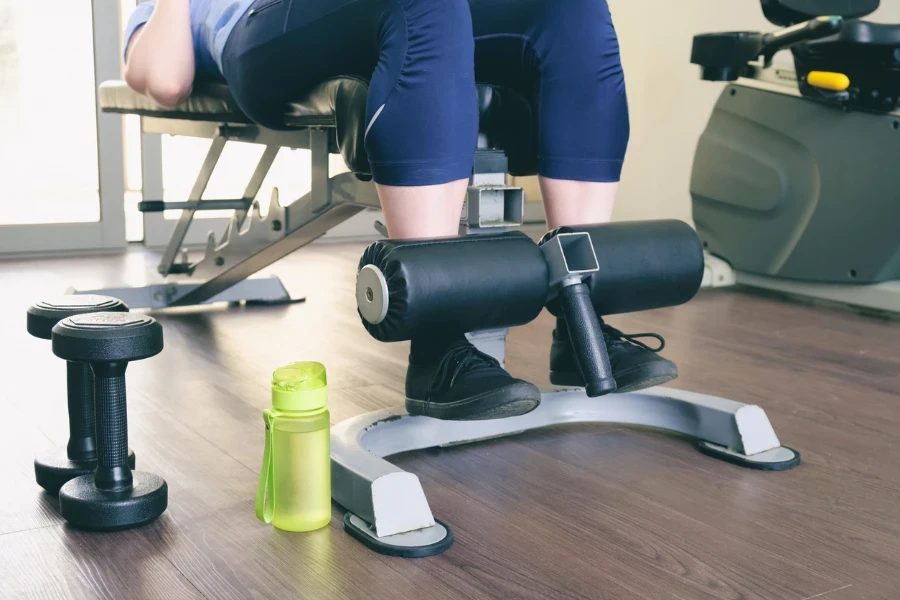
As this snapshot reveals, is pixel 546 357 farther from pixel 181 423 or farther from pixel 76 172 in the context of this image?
pixel 76 172

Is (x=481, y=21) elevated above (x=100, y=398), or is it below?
above

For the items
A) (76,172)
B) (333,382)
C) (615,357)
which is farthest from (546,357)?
(76,172)

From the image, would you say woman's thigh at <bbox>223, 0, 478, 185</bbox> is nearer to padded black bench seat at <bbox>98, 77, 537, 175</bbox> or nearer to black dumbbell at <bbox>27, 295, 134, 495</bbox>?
padded black bench seat at <bbox>98, 77, 537, 175</bbox>

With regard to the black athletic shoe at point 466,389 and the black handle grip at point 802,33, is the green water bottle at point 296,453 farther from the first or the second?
the black handle grip at point 802,33

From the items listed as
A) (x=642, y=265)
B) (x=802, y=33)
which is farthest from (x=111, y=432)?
(x=802, y=33)

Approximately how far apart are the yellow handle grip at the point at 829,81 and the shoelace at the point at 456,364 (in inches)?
57.9

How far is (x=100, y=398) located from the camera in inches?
35.6

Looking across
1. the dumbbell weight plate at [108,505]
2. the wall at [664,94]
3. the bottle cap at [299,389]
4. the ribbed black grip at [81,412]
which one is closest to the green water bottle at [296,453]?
the bottle cap at [299,389]

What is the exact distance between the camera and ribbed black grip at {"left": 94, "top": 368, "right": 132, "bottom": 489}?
90 cm

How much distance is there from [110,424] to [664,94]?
2912 millimetres

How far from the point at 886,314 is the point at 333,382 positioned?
4.77 ft

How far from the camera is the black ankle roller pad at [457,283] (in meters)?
0.92

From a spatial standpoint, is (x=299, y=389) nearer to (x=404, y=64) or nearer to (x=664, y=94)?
(x=404, y=64)

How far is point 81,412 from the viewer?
1.02 metres
